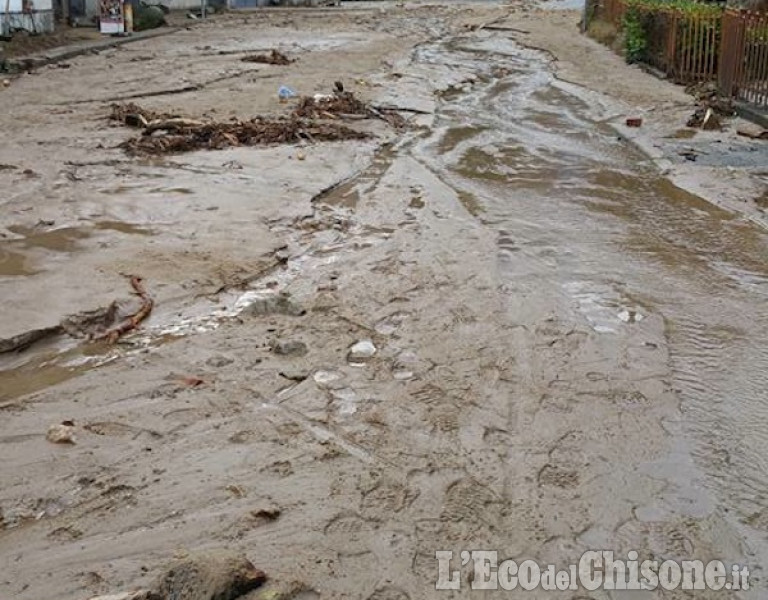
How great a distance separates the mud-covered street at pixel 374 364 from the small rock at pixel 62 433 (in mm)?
38

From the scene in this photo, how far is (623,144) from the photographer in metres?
12.5

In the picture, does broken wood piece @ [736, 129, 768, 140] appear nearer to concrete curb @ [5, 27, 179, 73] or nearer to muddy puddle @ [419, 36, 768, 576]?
muddy puddle @ [419, 36, 768, 576]

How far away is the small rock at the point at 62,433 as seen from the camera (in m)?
4.26

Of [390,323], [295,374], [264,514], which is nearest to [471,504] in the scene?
[264,514]

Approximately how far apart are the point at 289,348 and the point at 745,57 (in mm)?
11518

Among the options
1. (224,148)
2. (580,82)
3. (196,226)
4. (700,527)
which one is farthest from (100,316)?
(580,82)

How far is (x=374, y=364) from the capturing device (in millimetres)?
5199

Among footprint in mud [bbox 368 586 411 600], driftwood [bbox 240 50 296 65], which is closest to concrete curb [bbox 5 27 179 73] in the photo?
driftwood [bbox 240 50 296 65]

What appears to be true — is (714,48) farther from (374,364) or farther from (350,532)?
(350,532)

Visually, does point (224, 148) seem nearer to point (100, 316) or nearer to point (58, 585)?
point (100, 316)

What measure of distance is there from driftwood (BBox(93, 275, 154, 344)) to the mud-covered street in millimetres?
91

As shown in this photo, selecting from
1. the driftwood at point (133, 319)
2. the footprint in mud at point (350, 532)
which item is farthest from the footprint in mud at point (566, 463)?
the driftwood at point (133, 319)

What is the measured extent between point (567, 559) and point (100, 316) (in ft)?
11.8

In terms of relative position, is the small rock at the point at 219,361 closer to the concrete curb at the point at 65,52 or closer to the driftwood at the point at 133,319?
the driftwood at the point at 133,319
